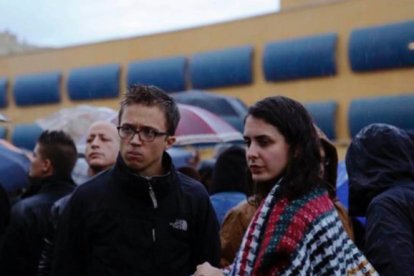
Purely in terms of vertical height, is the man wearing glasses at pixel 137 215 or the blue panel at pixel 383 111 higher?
the man wearing glasses at pixel 137 215

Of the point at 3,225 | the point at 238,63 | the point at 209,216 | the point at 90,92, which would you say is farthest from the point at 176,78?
the point at 209,216

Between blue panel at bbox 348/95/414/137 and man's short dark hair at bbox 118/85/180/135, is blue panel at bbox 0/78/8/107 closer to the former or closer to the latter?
blue panel at bbox 348/95/414/137

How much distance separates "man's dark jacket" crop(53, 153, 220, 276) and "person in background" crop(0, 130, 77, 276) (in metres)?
1.30

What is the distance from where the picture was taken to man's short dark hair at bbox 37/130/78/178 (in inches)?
171

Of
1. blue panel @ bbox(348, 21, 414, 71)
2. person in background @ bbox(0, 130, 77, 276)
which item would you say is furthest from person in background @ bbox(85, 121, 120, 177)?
blue panel @ bbox(348, 21, 414, 71)

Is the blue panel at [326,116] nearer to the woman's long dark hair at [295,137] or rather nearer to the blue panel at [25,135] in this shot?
the blue panel at [25,135]

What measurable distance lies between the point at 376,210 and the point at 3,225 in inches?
99.3

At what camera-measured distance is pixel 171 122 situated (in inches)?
112

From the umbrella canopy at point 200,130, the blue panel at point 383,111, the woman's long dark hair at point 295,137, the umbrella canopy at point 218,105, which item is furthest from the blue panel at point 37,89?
the woman's long dark hair at point 295,137

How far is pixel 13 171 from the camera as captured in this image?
19.4 ft

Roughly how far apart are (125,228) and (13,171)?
3555 millimetres

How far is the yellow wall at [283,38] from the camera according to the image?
42.3 ft

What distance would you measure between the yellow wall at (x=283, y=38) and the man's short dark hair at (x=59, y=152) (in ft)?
30.8

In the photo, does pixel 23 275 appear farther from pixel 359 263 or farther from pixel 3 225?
pixel 359 263
